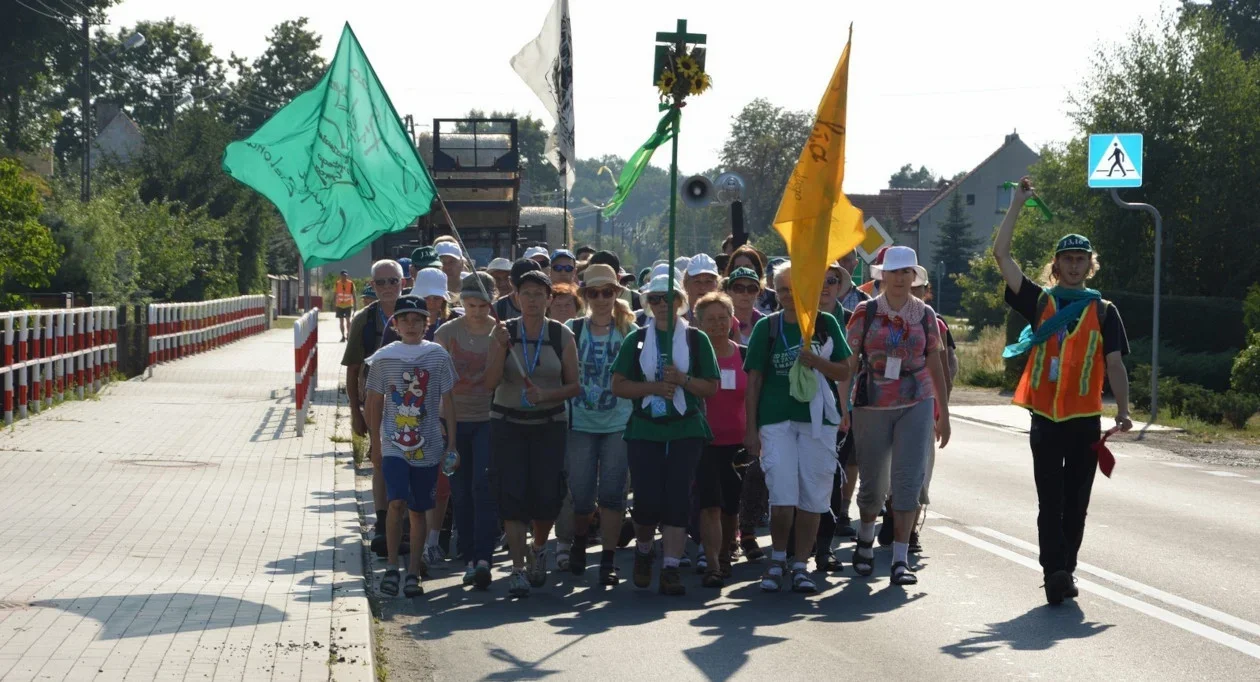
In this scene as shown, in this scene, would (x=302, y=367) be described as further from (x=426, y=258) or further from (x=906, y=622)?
(x=906, y=622)

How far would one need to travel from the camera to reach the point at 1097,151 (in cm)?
2439

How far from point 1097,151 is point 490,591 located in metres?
17.2

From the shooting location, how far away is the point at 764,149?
10519 cm

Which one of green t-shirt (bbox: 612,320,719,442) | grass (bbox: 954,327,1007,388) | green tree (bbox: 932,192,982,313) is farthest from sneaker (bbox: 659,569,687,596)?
green tree (bbox: 932,192,982,313)

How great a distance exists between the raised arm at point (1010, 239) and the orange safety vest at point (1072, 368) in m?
0.18

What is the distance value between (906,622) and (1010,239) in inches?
82.2

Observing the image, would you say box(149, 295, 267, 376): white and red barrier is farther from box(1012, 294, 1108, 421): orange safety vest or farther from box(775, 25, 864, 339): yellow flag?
box(1012, 294, 1108, 421): orange safety vest

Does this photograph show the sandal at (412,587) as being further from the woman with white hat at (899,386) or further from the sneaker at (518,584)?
the woman with white hat at (899,386)

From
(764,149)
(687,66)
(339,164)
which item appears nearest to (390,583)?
(339,164)

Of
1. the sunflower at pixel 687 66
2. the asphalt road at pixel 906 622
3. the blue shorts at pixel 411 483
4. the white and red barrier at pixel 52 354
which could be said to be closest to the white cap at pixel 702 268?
the sunflower at pixel 687 66

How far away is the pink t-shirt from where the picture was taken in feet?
32.0

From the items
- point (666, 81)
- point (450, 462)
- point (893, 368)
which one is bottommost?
point (450, 462)

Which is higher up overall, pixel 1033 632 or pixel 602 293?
pixel 602 293

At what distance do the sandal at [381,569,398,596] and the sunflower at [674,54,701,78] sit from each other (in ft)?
10.6
